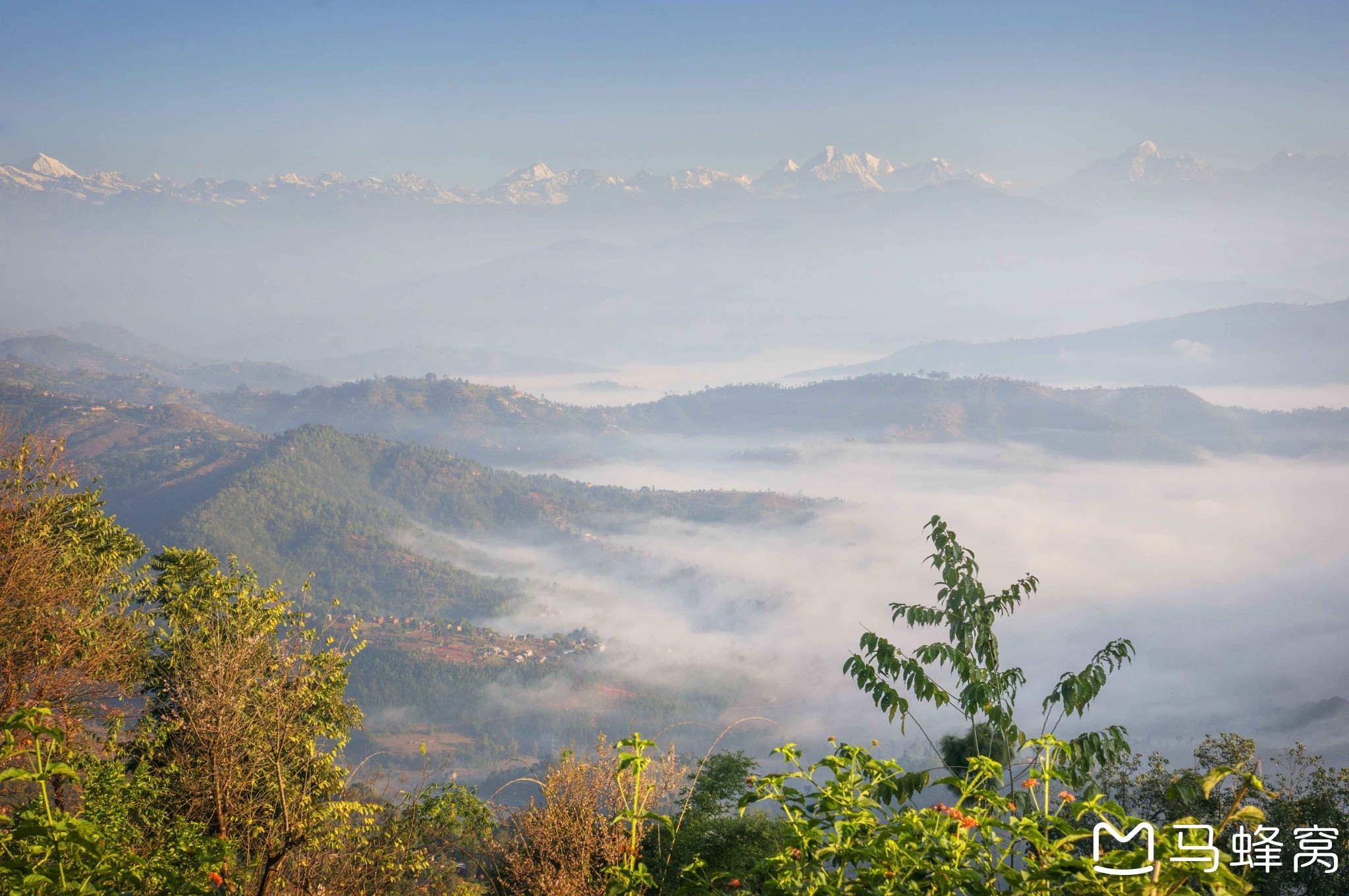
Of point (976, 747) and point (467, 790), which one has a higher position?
point (976, 747)

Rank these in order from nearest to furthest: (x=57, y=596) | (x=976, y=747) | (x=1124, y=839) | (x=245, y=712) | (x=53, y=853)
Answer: (x=1124, y=839), (x=53, y=853), (x=976, y=747), (x=245, y=712), (x=57, y=596)

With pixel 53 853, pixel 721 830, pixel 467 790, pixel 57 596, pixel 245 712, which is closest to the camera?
pixel 53 853

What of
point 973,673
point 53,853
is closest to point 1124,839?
point 53,853

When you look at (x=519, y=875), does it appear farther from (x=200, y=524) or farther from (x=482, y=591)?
(x=482, y=591)

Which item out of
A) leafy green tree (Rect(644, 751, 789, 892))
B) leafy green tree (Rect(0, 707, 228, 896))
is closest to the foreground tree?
leafy green tree (Rect(644, 751, 789, 892))

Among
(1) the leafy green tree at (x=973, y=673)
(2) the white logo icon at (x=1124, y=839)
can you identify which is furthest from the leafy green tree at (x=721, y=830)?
(2) the white logo icon at (x=1124, y=839)

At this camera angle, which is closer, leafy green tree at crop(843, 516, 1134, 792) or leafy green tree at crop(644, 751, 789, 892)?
leafy green tree at crop(843, 516, 1134, 792)

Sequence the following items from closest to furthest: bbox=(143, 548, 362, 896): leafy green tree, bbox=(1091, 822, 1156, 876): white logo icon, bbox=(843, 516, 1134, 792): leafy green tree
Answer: bbox=(1091, 822, 1156, 876): white logo icon
bbox=(843, 516, 1134, 792): leafy green tree
bbox=(143, 548, 362, 896): leafy green tree

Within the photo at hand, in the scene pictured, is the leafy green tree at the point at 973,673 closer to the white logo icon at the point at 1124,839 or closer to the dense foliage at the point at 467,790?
the dense foliage at the point at 467,790

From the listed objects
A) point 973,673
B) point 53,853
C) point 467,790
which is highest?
point 53,853

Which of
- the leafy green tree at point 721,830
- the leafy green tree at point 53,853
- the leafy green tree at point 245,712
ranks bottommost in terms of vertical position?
the leafy green tree at point 721,830

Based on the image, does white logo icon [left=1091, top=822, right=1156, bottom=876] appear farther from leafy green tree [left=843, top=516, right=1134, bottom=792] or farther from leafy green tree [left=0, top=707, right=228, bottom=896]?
leafy green tree [left=843, top=516, right=1134, bottom=792]

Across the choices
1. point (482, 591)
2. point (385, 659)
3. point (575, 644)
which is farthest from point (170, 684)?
point (482, 591)

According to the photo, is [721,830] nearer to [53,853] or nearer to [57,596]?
[57,596]
